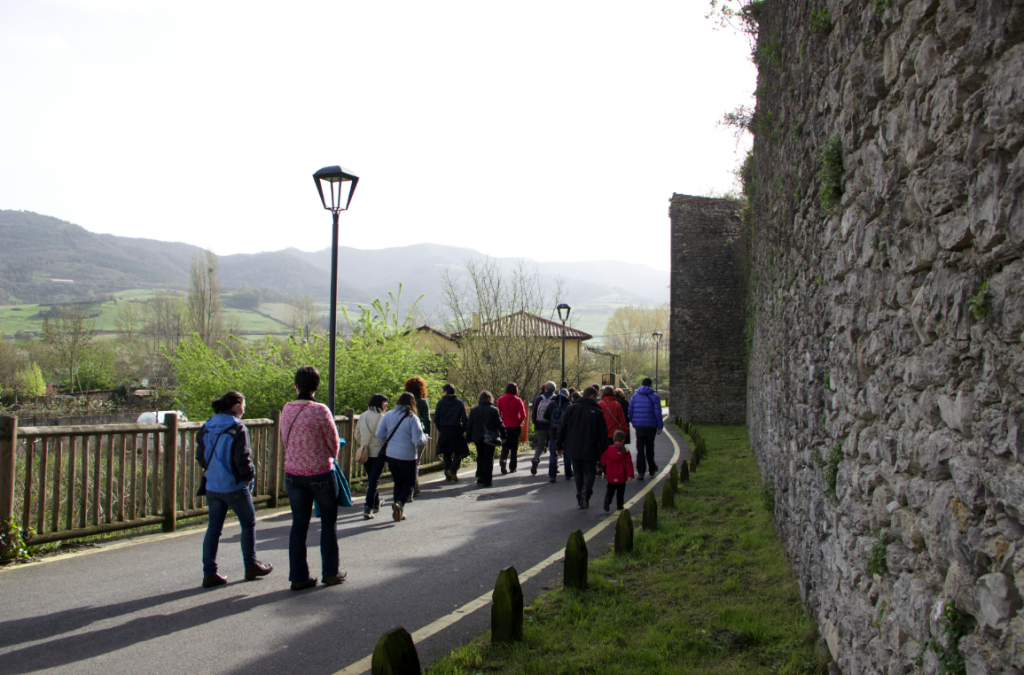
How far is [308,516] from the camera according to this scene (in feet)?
20.4

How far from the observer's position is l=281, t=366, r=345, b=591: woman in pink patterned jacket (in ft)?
20.2

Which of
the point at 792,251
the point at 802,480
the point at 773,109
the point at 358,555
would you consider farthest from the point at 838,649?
the point at 773,109

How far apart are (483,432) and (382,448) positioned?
11.7 ft

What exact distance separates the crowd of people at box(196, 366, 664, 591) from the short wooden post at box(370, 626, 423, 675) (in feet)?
9.01

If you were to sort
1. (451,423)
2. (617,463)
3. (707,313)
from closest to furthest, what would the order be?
(617,463) → (451,423) → (707,313)

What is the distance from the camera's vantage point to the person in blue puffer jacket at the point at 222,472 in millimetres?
6219

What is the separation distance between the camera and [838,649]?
157 inches

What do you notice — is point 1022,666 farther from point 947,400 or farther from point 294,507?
point 294,507

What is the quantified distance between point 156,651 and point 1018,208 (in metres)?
5.30

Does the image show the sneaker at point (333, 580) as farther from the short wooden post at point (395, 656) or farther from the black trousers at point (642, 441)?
the black trousers at point (642, 441)

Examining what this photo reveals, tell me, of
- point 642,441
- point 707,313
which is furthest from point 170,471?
point 707,313

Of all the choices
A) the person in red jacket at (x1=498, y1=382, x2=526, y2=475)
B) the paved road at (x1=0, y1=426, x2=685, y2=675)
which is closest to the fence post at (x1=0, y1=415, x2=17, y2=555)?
the paved road at (x1=0, y1=426, x2=685, y2=675)

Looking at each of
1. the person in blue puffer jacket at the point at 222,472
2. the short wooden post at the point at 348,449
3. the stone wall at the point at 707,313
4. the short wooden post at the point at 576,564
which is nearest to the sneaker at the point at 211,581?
the person in blue puffer jacket at the point at 222,472

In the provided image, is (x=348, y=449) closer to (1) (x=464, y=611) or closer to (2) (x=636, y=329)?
(1) (x=464, y=611)
